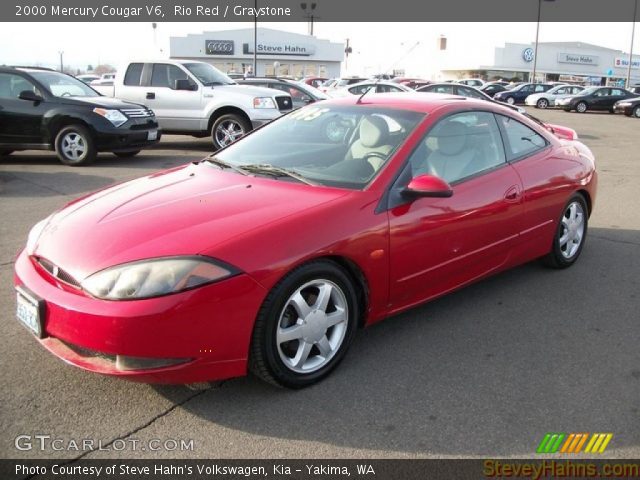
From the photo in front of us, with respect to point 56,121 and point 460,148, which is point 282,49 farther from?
point 460,148

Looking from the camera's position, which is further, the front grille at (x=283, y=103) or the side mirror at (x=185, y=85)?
the front grille at (x=283, y=103)

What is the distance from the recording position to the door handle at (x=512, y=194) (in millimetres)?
4094

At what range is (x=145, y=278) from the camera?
264 cm

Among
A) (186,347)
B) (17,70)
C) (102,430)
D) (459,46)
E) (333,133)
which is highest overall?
(459,46)

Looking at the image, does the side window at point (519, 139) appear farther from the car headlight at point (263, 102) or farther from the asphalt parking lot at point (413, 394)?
the car headlight at point (263, 102)

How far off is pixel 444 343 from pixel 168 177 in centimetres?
207

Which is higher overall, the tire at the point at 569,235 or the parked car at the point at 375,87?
the parked car at the point at 375,87

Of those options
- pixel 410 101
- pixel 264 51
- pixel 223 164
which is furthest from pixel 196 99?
pixel 264 51

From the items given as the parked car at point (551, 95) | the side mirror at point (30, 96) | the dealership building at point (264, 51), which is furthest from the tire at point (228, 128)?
the dealership building at point (264, 51)

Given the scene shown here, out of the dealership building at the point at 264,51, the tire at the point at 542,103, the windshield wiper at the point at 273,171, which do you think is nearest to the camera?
the windshield wiper at the point at 273,171

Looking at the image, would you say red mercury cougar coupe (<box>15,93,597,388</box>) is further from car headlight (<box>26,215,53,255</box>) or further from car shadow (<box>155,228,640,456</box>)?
car shadow (<box>155,228,640,456</box>)

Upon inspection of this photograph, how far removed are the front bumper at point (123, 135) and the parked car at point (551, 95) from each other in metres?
30.5

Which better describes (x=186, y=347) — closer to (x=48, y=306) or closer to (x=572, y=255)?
(x=48, y=306)

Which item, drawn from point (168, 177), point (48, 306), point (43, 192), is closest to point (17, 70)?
point (43, 192)
